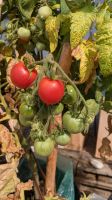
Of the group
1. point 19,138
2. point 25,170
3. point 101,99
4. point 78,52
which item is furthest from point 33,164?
point 78,52

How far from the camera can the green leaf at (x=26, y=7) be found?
3.92ft

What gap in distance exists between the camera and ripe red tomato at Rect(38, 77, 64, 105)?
0.89 m

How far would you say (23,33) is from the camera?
3.87 ft

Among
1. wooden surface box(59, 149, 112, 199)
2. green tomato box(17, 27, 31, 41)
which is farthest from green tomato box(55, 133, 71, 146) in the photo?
wooden surface box(59, 149, 112, 199)

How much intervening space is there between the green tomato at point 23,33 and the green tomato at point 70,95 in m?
0.29

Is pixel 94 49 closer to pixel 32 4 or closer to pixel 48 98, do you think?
pixel 48 98

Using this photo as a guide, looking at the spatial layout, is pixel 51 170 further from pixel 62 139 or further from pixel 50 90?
pixel 50 90

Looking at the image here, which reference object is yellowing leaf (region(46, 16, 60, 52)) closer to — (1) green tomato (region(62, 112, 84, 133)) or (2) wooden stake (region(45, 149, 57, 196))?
(1) green tomato (region(62, 112, 84, 133))

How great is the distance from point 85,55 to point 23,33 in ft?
0.84

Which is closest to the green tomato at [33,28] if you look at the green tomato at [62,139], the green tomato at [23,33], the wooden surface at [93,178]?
the green tomato at [23,33]

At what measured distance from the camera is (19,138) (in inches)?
51.7

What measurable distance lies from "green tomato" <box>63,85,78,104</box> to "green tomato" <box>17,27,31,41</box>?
286 millimetres

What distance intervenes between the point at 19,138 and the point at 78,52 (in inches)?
17.1

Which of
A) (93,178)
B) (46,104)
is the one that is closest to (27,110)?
(46,104)
